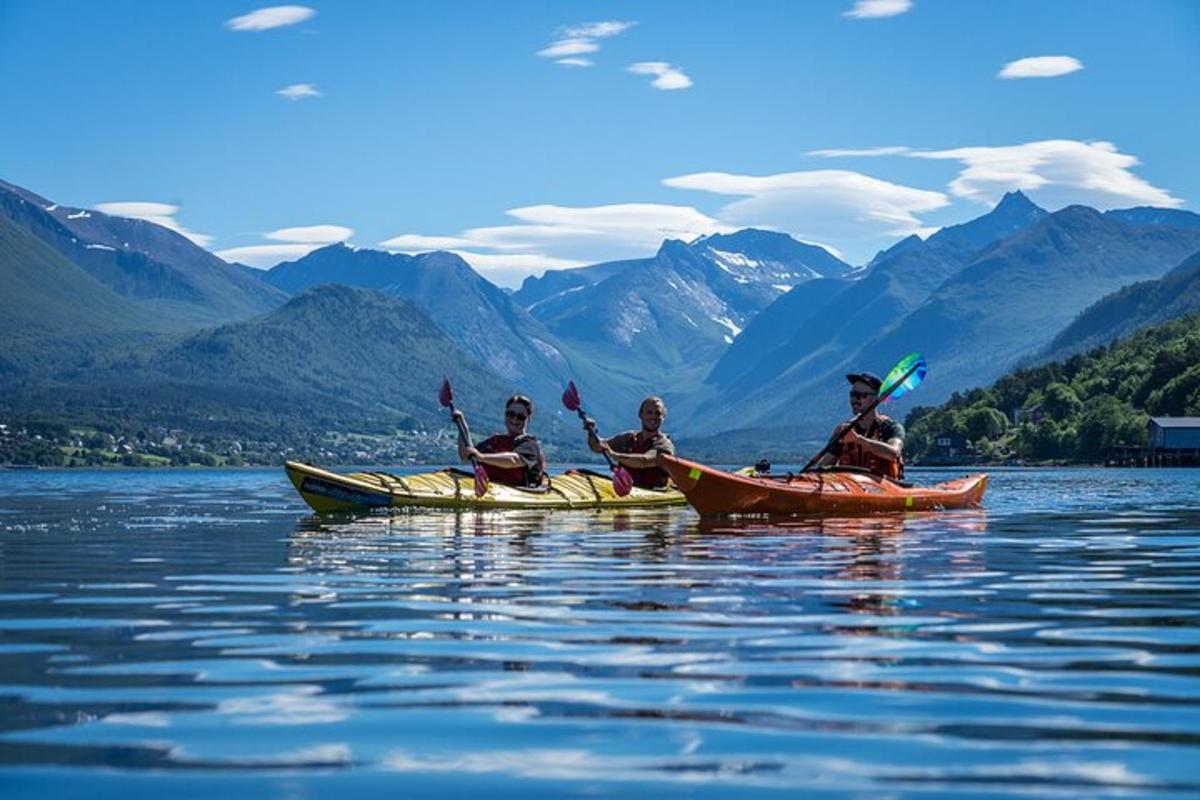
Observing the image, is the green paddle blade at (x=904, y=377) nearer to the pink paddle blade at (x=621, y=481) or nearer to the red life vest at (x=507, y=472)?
the pink paddle blade at (x=621, y=481)

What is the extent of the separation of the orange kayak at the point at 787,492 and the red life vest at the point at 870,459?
446mm

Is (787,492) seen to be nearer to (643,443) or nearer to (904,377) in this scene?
(643,443)

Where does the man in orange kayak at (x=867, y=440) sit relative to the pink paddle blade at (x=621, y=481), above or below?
above

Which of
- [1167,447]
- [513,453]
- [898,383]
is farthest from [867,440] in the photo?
[1167,447]

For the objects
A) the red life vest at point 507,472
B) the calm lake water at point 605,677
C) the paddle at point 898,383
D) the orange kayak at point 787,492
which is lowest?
the calm lake water at point 605,677

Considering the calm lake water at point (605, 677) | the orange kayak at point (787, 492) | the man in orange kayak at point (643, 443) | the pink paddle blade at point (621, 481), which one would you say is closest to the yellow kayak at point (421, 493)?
the pink paddle blade at point (621, 481)

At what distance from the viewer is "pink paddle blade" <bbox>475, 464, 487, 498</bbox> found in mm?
32344

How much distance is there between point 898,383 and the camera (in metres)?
33.6

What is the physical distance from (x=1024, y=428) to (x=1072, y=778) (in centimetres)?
19298

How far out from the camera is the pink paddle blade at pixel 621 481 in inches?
1326

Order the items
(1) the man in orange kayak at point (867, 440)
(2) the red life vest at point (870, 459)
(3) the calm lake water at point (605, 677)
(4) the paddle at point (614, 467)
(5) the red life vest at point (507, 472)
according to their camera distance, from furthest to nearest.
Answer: (5) the red life vest at point (507, 472)
(4) the paddle at point (614, 467)
(2) the red life vest at point (870, 459)
(1) the man in orange kayak at point (867, 440)
(3) the calm lake water at point (605, 677)

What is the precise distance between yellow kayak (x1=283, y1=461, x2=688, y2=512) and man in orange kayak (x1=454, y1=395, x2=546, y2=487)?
1.39ft

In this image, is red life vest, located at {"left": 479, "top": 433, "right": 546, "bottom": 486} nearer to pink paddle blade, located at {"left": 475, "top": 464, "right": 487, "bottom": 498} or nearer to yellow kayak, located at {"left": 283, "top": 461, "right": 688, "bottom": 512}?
yellow kayak, located at {"left": 283, "top": 461, "right": 688, "bottom": 512}

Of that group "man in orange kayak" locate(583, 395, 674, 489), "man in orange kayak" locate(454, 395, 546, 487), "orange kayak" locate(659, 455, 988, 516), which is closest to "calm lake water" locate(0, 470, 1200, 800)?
"orange kayak" locate(659, 455, 988, 516)
